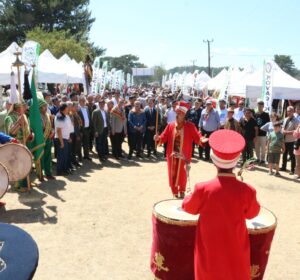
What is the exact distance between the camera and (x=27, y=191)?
8.09m

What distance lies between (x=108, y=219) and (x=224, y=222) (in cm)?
380

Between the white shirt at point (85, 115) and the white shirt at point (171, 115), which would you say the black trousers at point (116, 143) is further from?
the white shirt at point (171, 115)

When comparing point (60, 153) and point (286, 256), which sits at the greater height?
point (60, 153)

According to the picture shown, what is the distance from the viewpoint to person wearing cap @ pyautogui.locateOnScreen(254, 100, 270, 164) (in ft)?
38.3

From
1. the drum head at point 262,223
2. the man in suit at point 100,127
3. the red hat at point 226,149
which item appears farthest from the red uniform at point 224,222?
the man in suit at point 100,127

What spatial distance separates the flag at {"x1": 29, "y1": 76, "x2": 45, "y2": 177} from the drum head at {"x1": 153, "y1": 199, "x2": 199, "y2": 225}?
15.4ft

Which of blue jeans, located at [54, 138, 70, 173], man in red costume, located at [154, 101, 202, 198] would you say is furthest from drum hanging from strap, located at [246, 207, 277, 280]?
blue jeans, located at [54, 138, 70, 173]

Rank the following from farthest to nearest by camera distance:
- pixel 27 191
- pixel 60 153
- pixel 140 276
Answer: pixel 60 153
pixel 27 191
pixel 140 276

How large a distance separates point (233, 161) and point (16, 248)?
1.95 metres

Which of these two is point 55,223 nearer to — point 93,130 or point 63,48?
point 93,130

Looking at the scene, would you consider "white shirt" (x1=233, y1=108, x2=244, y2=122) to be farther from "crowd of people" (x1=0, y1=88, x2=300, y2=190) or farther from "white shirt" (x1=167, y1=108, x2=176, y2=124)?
"white shirt" (x1=167, y1=108, x2=176, y2=124)

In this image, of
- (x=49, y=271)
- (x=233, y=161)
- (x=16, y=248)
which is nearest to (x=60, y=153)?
(x=49, y=271)

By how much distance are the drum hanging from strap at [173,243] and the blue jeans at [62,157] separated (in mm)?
5769

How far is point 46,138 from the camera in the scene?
29.1 feet
